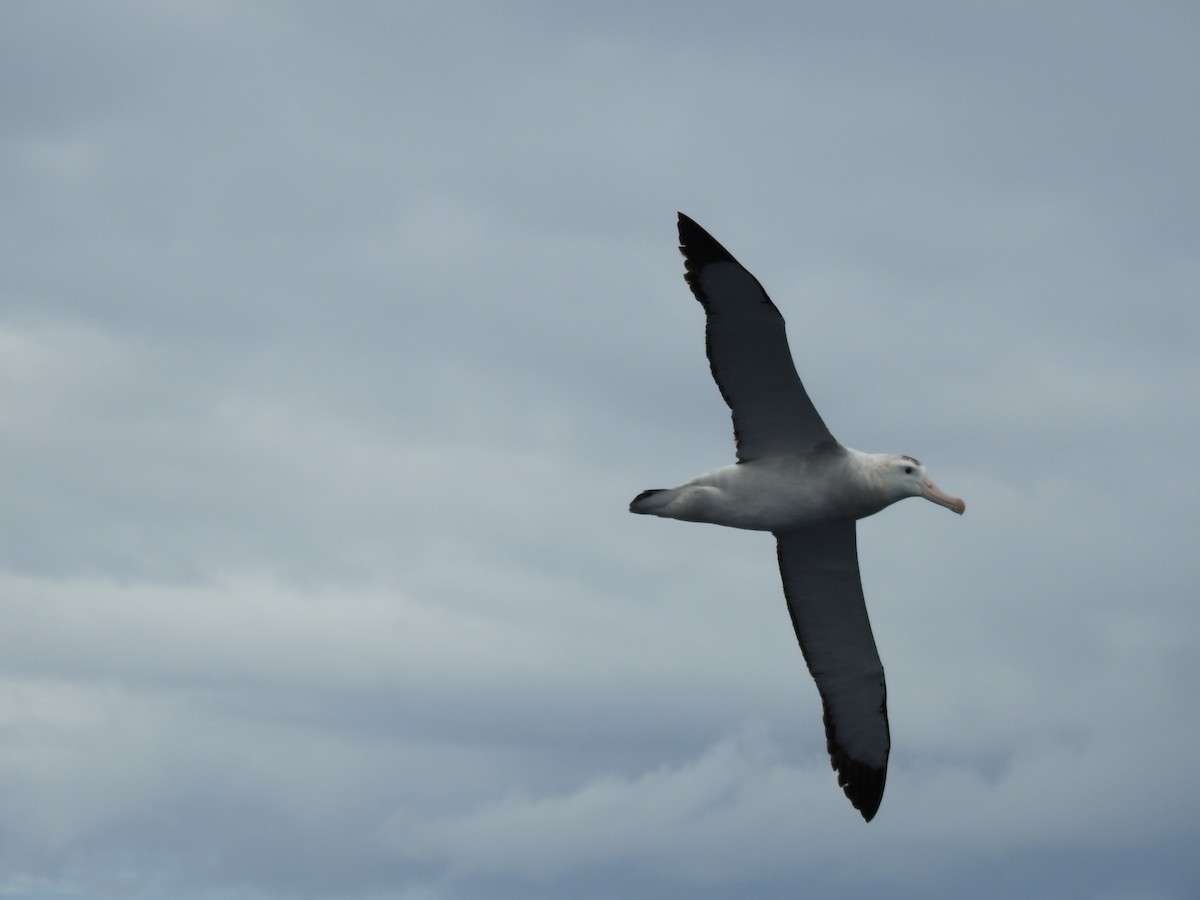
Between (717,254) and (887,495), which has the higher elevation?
(717,254)

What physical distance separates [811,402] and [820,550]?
7.34ft

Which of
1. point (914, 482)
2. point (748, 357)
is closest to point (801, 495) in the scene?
point (914, 482)

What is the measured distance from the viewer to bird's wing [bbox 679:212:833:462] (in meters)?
14.1

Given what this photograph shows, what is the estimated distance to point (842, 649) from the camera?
56.6 ft

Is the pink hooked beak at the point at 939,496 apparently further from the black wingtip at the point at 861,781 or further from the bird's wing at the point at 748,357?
the black wingtip at the point at 861,781

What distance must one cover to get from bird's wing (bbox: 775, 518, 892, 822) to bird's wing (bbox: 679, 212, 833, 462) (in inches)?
54.6

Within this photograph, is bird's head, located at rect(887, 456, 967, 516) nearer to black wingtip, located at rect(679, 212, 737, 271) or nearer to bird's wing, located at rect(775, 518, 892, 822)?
bird's wing, located at rect(775, 518, 892, 822)

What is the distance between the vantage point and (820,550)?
16.6m

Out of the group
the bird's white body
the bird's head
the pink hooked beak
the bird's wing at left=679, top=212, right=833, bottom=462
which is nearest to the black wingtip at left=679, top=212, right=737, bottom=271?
the bird's wing at left=679, top=212, right=833, bottom=462

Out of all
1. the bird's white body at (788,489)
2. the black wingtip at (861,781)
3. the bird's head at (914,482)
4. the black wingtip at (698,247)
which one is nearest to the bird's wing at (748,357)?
the black wingtip at (698,247)

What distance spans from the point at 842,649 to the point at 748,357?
4342 mm

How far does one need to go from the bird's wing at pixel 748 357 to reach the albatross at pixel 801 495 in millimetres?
12

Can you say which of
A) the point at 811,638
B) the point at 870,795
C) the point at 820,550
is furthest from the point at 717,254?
the point at 870,795

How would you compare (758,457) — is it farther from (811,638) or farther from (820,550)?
(811,638)
